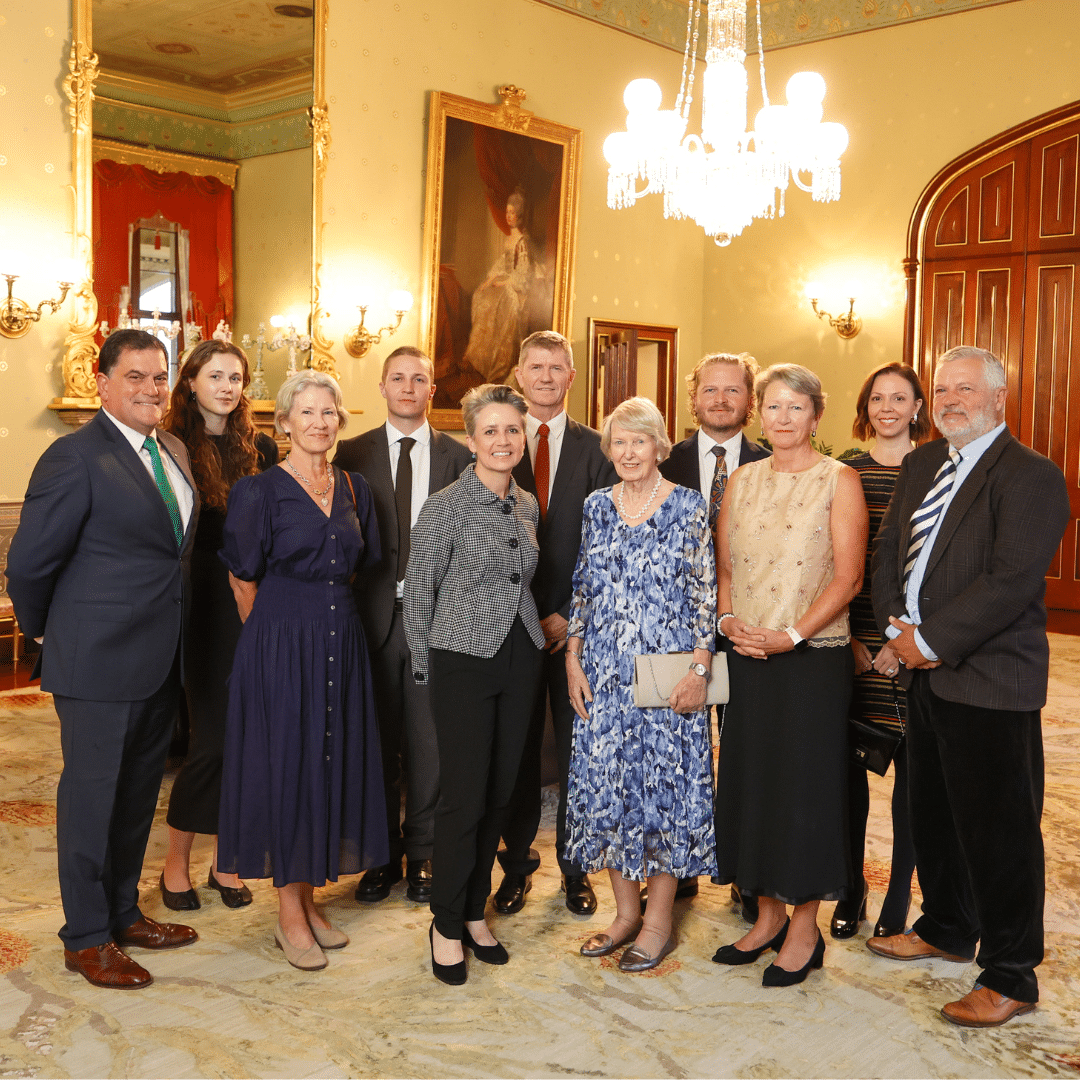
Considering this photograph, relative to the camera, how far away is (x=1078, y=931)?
3.62m

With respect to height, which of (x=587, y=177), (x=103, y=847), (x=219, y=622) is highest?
(x=587, y=177)

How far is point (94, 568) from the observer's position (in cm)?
310

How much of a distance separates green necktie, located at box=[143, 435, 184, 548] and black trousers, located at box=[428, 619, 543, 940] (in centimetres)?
87

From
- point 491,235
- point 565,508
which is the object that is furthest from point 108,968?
point 491,235

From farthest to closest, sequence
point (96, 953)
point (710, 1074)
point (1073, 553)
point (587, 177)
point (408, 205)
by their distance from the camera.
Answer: point (587, 177) < point (1073, 553) < point (408, 205) < point (96, 953) < point (710, 1074)

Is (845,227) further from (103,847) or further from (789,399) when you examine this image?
(103,847)

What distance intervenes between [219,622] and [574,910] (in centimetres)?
157

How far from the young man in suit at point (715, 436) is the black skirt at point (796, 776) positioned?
627 millimetres

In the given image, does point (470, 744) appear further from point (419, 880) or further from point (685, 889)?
point (685, 889)

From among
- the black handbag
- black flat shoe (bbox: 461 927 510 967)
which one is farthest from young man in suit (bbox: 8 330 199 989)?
the black handbag

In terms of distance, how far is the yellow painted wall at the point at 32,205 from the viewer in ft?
21.7

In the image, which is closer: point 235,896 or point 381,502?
point 235,896

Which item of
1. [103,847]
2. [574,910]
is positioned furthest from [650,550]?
[103,847]

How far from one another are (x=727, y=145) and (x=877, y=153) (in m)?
3.75
